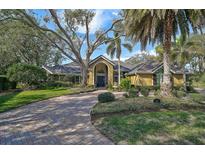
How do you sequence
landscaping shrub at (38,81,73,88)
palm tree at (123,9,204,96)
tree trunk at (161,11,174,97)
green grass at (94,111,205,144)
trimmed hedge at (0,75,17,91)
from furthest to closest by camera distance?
landscaping shrub at (38,81,73,88) < trimmed hedge at (0,75,17,91) < tree trunk at (161,11,174,97) < palm tree at (123,9,204,96) < green grass at (94,111,205,144)

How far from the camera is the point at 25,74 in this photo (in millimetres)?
27312

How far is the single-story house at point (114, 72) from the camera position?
102 feet

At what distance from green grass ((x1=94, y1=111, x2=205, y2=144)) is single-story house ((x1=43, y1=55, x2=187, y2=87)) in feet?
65.9

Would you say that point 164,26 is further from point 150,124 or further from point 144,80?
point 144,80

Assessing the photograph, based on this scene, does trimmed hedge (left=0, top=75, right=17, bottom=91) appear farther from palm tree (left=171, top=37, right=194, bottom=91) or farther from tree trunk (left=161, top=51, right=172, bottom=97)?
palm tree (left=171, top=37, right=194, bottom=91)

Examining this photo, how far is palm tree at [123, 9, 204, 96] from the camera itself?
575 inches

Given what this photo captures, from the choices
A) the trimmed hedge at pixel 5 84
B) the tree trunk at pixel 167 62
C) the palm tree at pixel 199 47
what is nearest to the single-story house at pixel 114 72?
the palm tree at pixel 199 47

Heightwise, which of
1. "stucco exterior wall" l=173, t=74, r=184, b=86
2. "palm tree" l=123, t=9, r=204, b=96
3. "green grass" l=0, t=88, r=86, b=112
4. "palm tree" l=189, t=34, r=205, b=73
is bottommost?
"green grass" l=0, t=88, r=86, b=112

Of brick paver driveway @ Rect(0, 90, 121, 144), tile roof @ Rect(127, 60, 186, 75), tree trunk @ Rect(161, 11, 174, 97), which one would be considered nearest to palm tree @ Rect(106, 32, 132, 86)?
tile roof @ Rect(127, 60, 186, 75)

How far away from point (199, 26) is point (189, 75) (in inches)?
749
